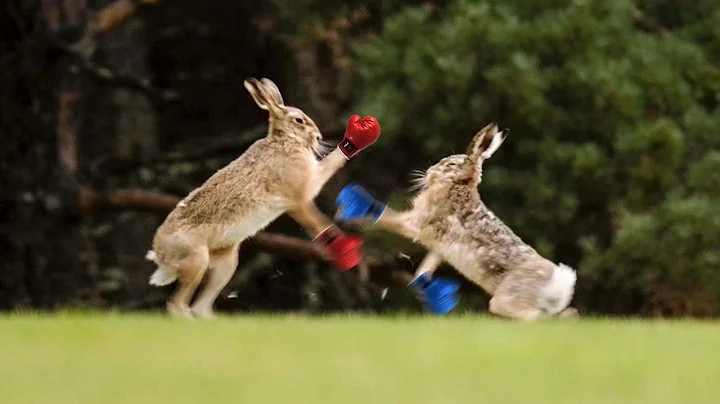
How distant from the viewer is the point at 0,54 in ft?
49.7

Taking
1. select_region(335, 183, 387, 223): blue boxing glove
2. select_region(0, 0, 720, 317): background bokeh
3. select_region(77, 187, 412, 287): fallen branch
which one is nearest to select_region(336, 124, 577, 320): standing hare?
select_region(335, 183, 387, 223): blue boxing glove

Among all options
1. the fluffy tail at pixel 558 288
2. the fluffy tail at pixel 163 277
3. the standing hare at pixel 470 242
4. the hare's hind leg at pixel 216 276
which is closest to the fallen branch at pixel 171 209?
the standing hare at pixel 470 242

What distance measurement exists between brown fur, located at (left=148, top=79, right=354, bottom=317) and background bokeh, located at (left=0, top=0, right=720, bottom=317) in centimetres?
468

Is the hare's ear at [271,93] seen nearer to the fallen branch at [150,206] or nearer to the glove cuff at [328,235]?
the glove cuff at [328,235]

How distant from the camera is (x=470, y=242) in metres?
10.2

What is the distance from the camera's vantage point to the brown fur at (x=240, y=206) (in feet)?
31.2

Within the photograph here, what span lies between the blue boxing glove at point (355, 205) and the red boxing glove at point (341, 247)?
129mm

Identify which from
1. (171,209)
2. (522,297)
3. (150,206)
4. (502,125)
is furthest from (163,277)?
(502,125)

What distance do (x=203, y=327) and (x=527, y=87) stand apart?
765 cm

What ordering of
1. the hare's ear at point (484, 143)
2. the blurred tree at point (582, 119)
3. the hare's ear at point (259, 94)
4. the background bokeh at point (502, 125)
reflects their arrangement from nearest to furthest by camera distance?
the hare's ear at point (259, 94) → the hare's ear at point (484, 143) → the background bokeh at point (502, 125) → the blurred tree at point (582, 119)

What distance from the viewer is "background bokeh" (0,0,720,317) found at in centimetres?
1504

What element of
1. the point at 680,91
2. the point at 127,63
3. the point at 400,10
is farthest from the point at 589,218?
the point at 127,63

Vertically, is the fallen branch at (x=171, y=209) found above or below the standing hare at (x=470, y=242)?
below

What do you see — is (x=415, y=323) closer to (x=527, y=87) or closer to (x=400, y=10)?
(x=527, y=87)
